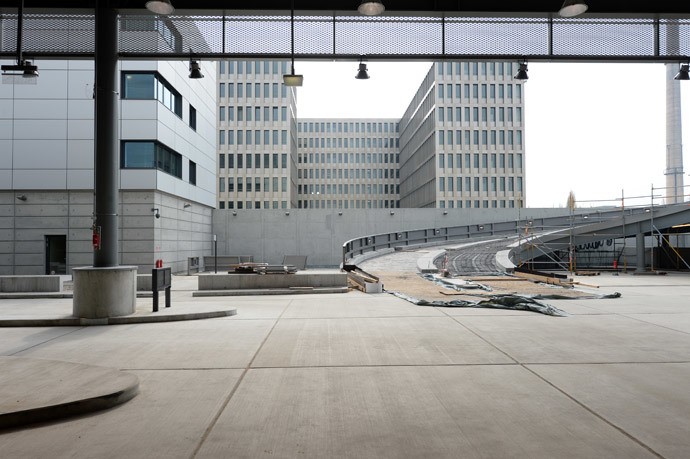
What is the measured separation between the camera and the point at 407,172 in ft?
301

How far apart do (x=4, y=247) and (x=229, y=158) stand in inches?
1989

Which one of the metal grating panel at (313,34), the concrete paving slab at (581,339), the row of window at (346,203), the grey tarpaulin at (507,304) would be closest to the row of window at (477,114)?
the row of window at (346,203)

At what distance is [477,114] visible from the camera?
7056cm

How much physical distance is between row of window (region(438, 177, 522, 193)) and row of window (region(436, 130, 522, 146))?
516cm

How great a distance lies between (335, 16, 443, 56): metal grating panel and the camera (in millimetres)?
11062

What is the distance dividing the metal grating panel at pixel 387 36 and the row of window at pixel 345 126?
97105 mm

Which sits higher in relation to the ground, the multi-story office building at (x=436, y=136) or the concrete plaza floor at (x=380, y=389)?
the multi-story office building at (x=436, y=136)

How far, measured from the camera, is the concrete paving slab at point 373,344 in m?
6.67

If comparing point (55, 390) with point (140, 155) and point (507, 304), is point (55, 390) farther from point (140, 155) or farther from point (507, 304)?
point (140, 155)

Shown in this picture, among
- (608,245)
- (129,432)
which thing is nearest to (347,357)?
(129,432)

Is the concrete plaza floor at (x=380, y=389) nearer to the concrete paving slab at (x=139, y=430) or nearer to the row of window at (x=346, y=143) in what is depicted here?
the concrete paving slab at (x=139, y=430)

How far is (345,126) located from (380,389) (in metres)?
107

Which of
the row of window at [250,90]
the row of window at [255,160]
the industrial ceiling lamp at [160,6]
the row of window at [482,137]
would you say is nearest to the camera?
the industrial ceiling lamp at [160,6]

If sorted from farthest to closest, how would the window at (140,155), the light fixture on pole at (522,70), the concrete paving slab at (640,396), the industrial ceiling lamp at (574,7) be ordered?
1. the window at (140,155)
2. the light fixture on pole at (522,70)
3. the industrial ceiling lamp at (574,7)
4. the concrete paving slab at (640,396)
